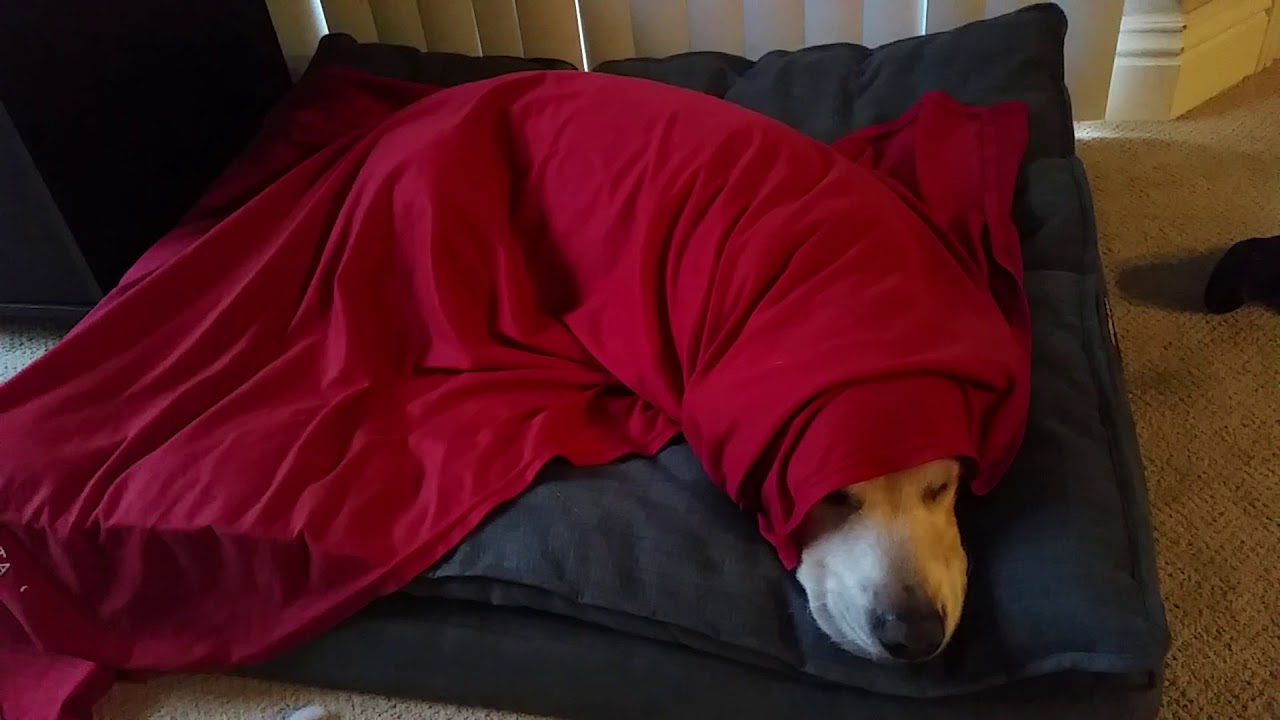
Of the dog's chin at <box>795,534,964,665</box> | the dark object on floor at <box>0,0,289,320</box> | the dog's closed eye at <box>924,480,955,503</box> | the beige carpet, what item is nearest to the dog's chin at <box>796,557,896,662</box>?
the dog's chin at <box>795,534,964,665</box>

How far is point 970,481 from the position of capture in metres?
1.04

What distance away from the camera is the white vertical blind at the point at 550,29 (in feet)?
6.11

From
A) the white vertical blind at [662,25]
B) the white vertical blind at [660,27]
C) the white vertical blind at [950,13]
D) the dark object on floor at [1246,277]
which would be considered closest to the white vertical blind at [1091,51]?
the white vertical blind at [662,25]

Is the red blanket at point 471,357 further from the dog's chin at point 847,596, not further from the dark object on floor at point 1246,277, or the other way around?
the dark object on floor at point 1246,277

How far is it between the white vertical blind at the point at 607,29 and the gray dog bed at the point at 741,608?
0.94m

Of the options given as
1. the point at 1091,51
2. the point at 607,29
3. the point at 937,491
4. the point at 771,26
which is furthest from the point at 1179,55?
the point at 937,491

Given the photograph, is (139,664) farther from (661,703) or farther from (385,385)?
(661,703)

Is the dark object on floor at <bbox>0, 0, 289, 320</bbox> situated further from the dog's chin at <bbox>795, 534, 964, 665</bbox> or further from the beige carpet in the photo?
the dog's chin at <bbox>795, 534, 964, 665</bbox>

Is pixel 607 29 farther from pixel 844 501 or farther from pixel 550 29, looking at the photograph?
pixel 844 501

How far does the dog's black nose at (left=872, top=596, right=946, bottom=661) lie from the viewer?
93 cm

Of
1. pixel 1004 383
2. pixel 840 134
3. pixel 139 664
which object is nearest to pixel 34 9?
pixel 139 664

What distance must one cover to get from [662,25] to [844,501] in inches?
43.9

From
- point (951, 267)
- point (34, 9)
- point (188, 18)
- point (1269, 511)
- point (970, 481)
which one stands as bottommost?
point (1269, 511)

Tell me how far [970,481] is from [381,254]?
70 centimetres
